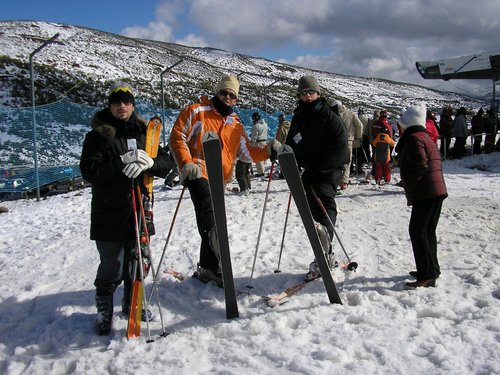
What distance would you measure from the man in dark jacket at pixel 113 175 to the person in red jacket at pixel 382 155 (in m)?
7.28

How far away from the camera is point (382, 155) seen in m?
9.64

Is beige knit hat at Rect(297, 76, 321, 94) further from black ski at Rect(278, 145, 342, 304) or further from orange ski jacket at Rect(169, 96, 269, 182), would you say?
black ski at Rect(278, 145, 342, 304)

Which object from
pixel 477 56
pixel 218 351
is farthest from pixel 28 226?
pixel 477 56

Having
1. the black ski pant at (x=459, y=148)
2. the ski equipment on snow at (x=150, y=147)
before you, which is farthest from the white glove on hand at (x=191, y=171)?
the black ski pant at (x=459, y=148)

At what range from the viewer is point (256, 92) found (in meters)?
32.8

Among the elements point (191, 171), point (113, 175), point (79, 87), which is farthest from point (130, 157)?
point (79, 87)

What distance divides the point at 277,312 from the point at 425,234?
5.34 ft

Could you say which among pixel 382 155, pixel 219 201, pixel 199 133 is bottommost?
pixel 219 201

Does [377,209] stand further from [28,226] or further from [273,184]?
[28,226]

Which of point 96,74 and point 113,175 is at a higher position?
point 96,74

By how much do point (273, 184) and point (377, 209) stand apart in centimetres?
327

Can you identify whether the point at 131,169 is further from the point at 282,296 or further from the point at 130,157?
the point at 282,296

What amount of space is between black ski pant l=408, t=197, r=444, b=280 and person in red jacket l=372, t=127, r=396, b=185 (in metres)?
5.92

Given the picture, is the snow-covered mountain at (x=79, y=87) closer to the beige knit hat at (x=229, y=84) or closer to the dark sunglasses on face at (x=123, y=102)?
the beige knit hat at (x=229, y=84)
